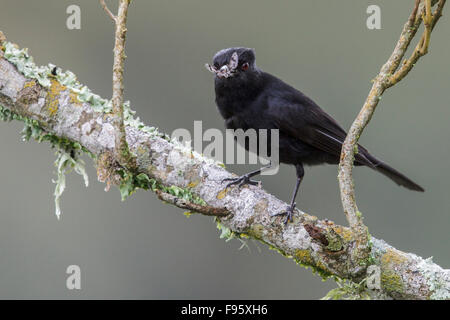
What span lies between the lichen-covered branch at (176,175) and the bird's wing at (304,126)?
0.92 meters

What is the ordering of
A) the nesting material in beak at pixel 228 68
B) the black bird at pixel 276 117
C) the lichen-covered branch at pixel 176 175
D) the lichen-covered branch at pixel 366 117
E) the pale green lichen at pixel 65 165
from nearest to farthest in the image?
the lichen-covered branch at pixel 366 117
the lichen-covered branch at pixel 176 175
the pale green lichen at pixel 65 165
the nesting material in beak at pixel 228 68
the black bird at pixel 276 117

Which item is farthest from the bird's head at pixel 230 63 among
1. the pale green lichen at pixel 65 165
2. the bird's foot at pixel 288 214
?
the bird's foot at pixel 288 214

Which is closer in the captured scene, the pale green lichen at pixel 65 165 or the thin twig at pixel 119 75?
the thin twig at pixel 119 75

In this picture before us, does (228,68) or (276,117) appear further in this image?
(276,117)

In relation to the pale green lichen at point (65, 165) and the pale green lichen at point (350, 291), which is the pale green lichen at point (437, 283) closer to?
the pale green lichen at point (350, 291)

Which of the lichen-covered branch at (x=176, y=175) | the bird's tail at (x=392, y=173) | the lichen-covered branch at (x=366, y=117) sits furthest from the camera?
the bird's tail at (x=392, y=173)

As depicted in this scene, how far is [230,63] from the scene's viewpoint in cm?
401

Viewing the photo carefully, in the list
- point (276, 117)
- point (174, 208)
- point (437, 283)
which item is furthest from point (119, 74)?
point (174, 208)

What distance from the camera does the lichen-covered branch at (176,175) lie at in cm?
298

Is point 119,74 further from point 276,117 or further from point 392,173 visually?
point 392,173

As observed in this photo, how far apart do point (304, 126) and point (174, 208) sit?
4.24m

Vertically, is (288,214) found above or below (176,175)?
below

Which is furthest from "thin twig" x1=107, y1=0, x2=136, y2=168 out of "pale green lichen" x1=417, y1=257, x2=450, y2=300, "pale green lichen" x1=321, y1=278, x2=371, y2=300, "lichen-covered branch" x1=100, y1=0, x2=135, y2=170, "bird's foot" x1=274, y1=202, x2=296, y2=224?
"pale green lichen" x1=417, y1=257, x2=450, y2=300

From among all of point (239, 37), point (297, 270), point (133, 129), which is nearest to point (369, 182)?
point (297, 270)
